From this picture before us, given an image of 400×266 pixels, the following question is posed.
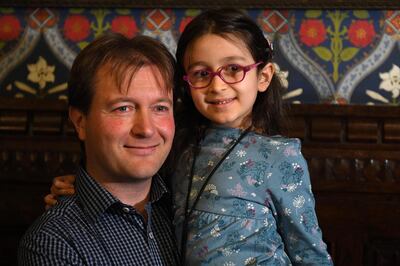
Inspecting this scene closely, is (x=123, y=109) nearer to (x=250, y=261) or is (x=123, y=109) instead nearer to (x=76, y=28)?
(x=250, y=261)

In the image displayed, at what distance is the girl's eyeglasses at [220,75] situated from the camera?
4.79ft

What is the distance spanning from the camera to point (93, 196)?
Result: 137 cm

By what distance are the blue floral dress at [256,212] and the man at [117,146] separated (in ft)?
0.36

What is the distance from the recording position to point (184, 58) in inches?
60.9

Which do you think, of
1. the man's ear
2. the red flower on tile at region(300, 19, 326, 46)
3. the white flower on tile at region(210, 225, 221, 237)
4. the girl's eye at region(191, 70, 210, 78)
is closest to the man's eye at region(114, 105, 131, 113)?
the man's ear

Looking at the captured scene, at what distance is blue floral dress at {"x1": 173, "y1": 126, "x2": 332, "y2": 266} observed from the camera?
1.42 meters

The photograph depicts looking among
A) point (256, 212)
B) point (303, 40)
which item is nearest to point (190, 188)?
point (256, 212)

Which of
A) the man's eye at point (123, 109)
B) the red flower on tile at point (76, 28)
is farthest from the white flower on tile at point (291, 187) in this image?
the red flower on tile at point (76, 28)

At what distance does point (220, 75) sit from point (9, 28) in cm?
99

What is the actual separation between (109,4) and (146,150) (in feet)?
2.72

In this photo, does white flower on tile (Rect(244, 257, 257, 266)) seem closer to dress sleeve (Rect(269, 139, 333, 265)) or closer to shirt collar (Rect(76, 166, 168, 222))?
dress sleeve (Rect(269, 139, 333, 265))

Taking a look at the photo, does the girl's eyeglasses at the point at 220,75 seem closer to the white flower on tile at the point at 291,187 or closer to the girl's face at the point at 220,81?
the girl's face at the point at 220,81

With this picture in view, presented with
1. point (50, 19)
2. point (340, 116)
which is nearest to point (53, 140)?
point (50, 19)

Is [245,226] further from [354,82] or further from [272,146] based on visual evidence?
[354,82]
